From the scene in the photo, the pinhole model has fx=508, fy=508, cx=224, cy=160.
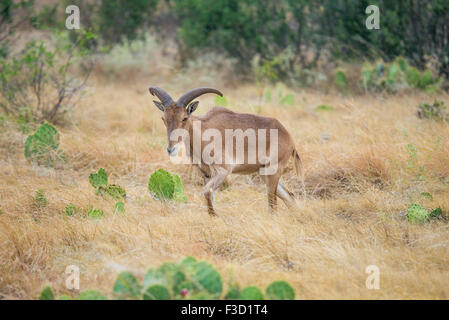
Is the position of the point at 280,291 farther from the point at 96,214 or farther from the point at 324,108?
the point at 324,108

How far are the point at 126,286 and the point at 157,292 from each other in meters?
0.27

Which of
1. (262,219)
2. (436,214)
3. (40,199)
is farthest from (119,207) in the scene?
(436,214)

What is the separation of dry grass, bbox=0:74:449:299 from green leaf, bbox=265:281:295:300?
0.35 metres

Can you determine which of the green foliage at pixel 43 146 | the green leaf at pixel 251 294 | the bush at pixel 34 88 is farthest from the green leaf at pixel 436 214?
the bush at pixel 34 88

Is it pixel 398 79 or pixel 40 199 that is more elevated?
pixel 398 79

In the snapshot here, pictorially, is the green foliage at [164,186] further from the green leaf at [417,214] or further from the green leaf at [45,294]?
the green leaf at [417,214]

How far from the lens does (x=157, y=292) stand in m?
3.72

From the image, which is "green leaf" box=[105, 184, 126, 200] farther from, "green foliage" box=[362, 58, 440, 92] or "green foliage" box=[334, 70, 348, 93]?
"green foliage" box=[334, 70, 348, 93]

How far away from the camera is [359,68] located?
14.2 metres

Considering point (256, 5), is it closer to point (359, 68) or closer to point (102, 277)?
point (359, 68)

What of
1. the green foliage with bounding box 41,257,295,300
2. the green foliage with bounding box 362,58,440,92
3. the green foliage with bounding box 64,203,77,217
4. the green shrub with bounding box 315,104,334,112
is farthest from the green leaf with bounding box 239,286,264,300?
the green foliage with bounding box 362,58,440,92

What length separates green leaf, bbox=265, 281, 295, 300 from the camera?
379cm

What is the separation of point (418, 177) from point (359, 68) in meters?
8.00
